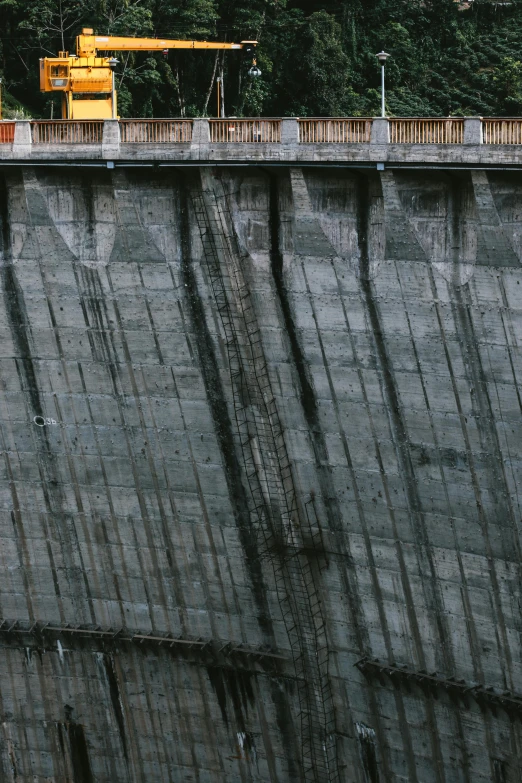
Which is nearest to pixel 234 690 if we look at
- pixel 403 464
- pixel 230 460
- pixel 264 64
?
pixel 230 460

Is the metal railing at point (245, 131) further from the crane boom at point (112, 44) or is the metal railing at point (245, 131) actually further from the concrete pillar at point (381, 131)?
the crane boom at point (112, 44)

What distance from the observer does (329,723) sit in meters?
46.1

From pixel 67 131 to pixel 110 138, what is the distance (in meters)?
1.74

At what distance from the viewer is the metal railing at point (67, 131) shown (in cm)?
4456

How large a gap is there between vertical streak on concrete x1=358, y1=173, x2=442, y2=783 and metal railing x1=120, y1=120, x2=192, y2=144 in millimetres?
5934

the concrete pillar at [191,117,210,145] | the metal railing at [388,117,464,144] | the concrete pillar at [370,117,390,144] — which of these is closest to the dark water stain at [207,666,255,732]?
the concrete pillar at [191,117,210,145]

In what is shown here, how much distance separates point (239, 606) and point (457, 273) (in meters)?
13.7

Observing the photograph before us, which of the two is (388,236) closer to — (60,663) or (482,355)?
(482,355)

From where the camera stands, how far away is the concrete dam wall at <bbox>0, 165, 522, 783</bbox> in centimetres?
4169

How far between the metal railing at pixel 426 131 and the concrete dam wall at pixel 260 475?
103 centimetres

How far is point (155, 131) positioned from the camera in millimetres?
43969

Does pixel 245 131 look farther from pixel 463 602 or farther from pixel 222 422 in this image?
pixel 463 602

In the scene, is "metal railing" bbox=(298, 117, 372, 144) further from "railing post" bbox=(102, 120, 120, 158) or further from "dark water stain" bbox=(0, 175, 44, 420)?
"dark water stain" bbox=(0, 175, 44, 420)

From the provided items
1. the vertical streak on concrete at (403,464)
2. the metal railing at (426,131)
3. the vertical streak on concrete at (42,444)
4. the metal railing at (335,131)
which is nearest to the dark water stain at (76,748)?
the vertical streak on concrete at (42,444)
